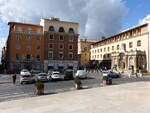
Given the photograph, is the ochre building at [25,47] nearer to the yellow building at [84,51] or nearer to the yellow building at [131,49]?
the yellow building at [131,49]

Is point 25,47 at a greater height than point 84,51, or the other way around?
point 84,51

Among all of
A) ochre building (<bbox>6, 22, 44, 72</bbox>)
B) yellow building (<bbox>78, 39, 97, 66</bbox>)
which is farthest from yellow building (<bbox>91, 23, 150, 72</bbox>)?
ochre building (<bbox>6, 22, 44, 72</bbox>)

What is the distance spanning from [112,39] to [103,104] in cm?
6319

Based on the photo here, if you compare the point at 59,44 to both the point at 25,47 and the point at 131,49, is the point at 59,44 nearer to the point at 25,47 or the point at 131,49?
the point at 25,47

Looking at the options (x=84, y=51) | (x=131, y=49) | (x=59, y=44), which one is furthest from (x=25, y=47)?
(x=84, y=51)

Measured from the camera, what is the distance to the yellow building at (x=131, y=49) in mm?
59062

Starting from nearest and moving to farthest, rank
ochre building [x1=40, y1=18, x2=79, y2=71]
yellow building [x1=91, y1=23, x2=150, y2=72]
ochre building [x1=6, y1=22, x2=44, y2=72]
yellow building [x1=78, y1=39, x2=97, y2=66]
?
yellow building [x1=91, y1=23, x2=150, y2=72], ochre building [x1=6, y1=22, x2=44, y2=72], ochre building [x1=40, y1=18, x2=79, y2=71], yellow building [x1=78, y1=39, x2=97, y2=66]

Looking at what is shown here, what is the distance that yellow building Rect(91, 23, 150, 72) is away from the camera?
59.1m

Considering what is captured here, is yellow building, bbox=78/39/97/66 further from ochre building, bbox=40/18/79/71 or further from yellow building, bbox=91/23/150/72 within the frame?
ochre building, bbox=40/18/79/71

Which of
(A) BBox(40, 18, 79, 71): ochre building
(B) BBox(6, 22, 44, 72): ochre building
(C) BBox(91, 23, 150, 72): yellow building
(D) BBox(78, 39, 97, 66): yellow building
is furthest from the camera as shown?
(D) BBox(78, 39, 97, 66): yellow building

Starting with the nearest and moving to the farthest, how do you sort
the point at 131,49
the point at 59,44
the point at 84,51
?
the point at 131,49, the point at 59,44, the point at 84,51

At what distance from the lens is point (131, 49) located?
6506cm

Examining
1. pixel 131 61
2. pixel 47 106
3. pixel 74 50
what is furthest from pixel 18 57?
pixel 47 106

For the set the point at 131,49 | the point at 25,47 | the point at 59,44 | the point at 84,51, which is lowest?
the point at 131,49
